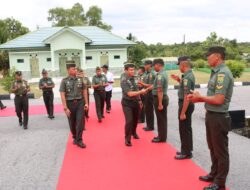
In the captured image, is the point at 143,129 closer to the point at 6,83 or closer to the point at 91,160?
the point at 91,160

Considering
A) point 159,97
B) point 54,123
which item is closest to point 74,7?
point 54,123

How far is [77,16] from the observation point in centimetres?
5141

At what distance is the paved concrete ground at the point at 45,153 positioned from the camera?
15.7ft

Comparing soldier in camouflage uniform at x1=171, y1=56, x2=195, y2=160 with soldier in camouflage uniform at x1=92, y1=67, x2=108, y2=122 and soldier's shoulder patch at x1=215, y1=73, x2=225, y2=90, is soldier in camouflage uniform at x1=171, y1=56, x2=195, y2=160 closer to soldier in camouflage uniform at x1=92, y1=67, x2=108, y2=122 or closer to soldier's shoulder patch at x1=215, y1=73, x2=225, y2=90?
soldier's shoulder patch at x1=215, y1=73, x2=225, y2=90

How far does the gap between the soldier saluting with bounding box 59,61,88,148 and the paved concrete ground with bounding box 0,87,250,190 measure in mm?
649

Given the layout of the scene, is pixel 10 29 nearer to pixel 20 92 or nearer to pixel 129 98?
pixel 20 92

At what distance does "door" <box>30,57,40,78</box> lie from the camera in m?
28.2

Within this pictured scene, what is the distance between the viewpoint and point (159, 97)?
6.31 metres

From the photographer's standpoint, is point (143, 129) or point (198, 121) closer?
point (143, 129)

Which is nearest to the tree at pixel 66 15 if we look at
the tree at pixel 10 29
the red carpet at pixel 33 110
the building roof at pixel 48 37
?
the tree at pixel 10 29

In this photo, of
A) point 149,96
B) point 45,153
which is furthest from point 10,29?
point 45,153

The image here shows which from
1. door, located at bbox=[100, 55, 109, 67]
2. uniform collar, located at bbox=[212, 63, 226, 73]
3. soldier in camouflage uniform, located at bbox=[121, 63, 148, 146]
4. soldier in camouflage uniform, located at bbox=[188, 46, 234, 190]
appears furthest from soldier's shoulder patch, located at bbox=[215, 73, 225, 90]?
door, located at bbox=[100, 55, 109, 67]

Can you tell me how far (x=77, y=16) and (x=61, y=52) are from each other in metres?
24.6

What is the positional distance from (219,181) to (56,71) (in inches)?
1001
